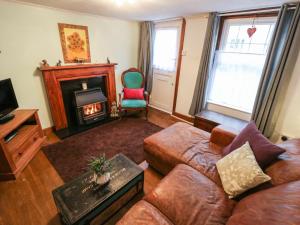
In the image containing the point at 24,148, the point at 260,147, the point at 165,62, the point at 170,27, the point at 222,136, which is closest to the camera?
the point at 260,147

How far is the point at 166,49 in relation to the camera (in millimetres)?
3816

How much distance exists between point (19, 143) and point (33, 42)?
5.33ft

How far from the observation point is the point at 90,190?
141 cm

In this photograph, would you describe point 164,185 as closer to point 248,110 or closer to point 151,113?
point 248,110

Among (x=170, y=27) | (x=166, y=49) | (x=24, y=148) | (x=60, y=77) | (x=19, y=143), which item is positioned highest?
(x=170, y=27)

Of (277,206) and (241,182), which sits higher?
(277,206)

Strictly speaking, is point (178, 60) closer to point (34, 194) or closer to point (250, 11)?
point (250, 11)

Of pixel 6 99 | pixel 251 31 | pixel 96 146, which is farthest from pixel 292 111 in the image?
pixel 6 99

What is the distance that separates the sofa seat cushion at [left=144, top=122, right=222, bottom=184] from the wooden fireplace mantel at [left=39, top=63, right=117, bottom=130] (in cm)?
196

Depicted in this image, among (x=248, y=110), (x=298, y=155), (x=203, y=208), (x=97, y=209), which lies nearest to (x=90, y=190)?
(x=97, y=209)

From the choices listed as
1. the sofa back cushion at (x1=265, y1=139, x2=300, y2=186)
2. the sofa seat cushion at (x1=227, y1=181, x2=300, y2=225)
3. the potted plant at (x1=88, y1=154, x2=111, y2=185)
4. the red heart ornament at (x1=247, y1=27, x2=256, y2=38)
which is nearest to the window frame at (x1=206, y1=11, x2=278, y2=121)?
the red heart ornament at (x1=247, y1=27, x2=256, y2=38)

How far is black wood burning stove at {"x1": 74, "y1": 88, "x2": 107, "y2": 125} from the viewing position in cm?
317

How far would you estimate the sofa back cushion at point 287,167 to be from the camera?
117 centimetres

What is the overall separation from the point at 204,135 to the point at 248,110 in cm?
121
